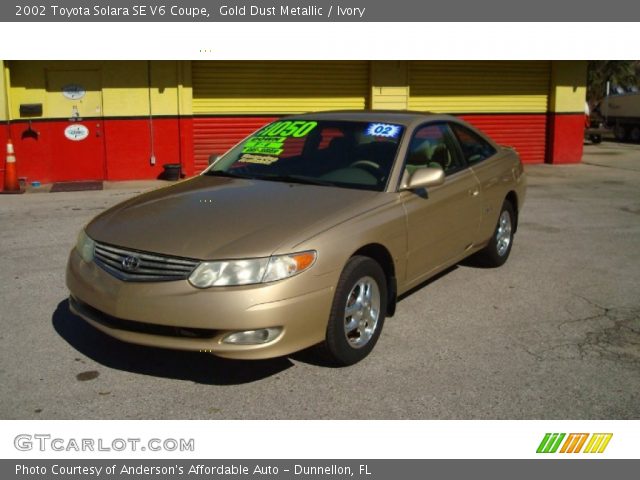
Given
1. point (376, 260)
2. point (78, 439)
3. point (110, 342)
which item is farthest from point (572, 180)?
point (78, 439)

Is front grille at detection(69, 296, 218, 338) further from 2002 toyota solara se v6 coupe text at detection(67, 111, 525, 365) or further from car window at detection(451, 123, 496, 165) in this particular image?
car window at detection(451, 123, 496, 165)

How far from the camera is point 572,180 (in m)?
14.0

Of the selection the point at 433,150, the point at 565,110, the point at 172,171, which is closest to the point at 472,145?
the point at 433,150

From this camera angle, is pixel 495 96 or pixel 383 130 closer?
pixel 383 130

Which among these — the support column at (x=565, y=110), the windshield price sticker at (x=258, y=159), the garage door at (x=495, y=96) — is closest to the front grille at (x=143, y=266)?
the windshield price sticker at (x=258, y=159)

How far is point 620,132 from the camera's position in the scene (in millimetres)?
27391

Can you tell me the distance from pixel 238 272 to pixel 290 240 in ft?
1.18

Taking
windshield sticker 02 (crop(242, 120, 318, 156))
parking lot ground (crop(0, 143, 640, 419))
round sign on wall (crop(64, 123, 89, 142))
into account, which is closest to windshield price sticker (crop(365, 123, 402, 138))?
windshield sticker 02 (crop(242, 120, 318, 156))

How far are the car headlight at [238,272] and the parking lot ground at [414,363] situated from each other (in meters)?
0.47

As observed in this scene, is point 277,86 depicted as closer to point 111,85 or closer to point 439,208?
point 111,85

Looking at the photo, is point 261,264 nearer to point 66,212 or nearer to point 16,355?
point 16,355

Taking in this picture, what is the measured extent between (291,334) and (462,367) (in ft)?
3.96

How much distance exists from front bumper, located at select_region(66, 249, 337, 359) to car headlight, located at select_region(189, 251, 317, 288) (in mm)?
38

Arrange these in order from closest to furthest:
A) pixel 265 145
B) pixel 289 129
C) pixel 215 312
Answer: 1. pixel 215 312
2. pixel 265 145
3. pixel 289 129
